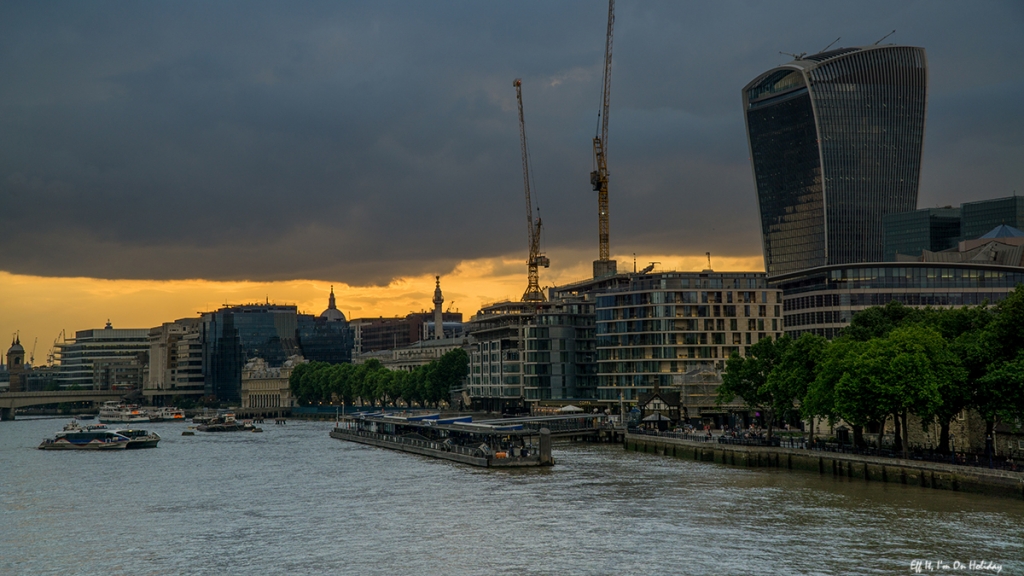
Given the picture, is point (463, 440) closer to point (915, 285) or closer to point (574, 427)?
point (574, 427)

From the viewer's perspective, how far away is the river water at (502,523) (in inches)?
2339

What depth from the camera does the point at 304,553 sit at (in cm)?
6381

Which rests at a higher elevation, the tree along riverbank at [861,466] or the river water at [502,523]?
the tree along riverbank at [861,466]

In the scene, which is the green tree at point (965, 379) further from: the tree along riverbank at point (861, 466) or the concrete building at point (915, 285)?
the concrete building at point (915, 285)

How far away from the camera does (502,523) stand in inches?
2842

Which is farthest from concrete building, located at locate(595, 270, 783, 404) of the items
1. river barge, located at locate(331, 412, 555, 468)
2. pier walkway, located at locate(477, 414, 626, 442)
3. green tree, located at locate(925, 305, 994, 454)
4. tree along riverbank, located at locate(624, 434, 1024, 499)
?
green tree, located at locate(925, 305, 994, 454)

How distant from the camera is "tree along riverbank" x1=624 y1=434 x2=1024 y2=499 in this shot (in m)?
77.1

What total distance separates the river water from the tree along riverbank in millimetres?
1721

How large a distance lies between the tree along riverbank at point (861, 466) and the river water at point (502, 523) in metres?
1.72

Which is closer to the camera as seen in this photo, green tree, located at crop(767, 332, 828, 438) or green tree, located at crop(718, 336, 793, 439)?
green tree, located at crop(767, 332, 828, 438)

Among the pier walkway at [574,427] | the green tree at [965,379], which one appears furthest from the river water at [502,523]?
the pier walkway at [574,427]

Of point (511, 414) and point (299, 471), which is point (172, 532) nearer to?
point (299, 471)

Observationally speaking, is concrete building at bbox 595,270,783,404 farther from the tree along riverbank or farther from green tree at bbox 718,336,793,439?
green tree at bbox 718,336,793,439

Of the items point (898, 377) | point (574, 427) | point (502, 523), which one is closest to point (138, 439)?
point (574, 427)
